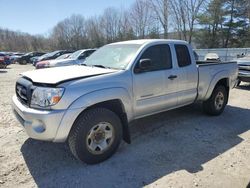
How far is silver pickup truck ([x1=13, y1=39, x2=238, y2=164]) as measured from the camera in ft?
10.6

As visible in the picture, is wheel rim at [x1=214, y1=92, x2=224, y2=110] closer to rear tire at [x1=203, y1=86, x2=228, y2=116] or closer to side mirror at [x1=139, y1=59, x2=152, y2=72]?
rear tire at [x1=203, y1=86, x2=228, y2=116]

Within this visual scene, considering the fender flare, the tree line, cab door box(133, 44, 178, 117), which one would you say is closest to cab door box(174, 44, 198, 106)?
cab door box(133, 44, 178, 117)

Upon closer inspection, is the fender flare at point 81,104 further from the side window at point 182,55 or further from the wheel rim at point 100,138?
the side window at point 182,55

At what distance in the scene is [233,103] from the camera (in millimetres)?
7500

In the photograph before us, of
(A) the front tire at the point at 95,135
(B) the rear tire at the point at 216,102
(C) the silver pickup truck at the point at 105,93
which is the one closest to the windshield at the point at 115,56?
(C) the silver pickup truck at the point at 105,93

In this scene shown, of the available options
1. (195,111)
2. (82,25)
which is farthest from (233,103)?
(82,25)

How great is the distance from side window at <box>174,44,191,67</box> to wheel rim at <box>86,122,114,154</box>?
2129 mm

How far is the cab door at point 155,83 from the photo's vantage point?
13.3ft

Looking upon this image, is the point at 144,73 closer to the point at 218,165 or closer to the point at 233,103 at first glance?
the point at 218,165

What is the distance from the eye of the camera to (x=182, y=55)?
5000 millimetres

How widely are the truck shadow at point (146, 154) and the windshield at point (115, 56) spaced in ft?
4.87

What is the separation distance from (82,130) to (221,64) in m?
4.16

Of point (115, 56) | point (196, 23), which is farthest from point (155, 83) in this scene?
point (196, 23)

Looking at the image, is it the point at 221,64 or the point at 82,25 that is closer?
the point at 221,64
